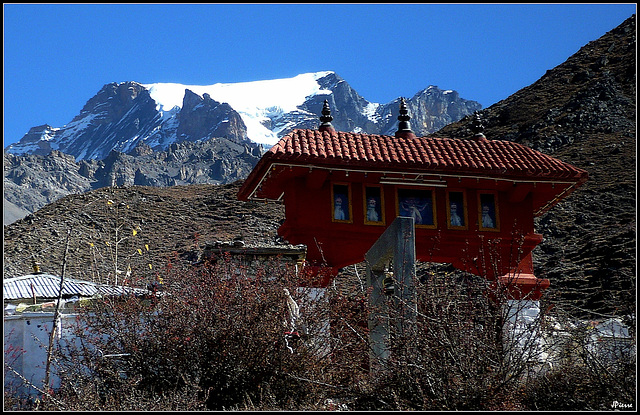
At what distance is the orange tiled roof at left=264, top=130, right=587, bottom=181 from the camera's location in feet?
47.0

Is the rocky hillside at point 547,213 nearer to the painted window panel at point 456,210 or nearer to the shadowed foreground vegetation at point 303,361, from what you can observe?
the painted window panel at point 456,210

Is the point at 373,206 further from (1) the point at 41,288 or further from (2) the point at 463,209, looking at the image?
(1) the point at 41,288

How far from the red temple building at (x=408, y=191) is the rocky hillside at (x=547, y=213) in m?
10.8

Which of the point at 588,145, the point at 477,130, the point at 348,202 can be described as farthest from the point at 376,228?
the point at 588,145

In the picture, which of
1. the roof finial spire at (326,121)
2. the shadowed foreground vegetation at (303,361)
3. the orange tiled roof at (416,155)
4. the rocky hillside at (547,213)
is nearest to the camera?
the shadowed foreground vegetation at (303,361)

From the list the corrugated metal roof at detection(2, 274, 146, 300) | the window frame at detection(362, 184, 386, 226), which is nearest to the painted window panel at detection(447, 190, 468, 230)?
the window frame at detection(362, 184, 386, 226)

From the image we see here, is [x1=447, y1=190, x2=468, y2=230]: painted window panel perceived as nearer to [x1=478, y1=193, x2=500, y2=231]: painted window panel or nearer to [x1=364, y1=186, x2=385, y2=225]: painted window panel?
[x1=478, y1=193, x2=500, y2=231]: painted window panel

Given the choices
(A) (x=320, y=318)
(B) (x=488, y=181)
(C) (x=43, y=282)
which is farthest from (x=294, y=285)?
(C) (x=43, y=282)

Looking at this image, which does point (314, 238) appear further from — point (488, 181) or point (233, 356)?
point (233, 356)

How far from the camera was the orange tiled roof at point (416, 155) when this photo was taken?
14336mm

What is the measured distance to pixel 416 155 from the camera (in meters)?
15.0

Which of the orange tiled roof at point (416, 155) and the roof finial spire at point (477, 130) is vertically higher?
the roof finial spire at point (477, 130)

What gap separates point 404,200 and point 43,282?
11481 millimetres

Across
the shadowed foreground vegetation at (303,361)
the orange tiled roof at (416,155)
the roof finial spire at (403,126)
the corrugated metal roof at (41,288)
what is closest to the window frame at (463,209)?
the orange tiled roof at (416,155)
